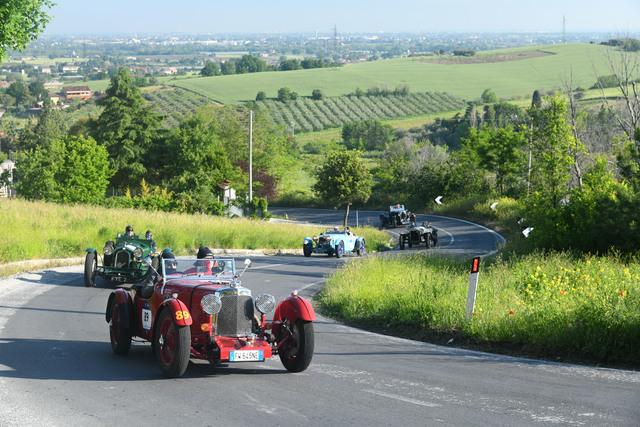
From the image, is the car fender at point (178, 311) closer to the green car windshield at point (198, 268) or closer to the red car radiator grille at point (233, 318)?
the red car radiator grille at point (233, 318)

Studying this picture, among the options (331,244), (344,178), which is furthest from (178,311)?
(344,178)

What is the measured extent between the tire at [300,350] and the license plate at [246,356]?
0.52 meters

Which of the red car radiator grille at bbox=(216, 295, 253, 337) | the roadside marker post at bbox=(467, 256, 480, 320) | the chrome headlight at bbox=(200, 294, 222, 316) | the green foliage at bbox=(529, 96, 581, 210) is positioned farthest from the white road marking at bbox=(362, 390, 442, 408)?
the green foliage at bbox=(529, 96, 581, 210)

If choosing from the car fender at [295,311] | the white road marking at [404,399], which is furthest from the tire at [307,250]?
the white road marking at [404,399]

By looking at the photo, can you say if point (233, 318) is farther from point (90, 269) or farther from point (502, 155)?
point (502, 155)

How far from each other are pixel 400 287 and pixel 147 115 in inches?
2422

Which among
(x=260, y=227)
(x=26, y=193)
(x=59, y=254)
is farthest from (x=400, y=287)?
(x=26, y=193)

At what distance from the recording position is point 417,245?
172 ft

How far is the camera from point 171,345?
40.5 ft

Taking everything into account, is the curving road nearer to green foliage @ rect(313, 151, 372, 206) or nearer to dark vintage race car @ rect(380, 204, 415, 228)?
dark vintage race car @ rect(380, 204, 415, 228)

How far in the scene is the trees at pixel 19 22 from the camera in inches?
1248

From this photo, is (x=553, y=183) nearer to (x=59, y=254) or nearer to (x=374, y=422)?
(x=59, y=254)

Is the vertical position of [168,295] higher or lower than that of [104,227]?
higher

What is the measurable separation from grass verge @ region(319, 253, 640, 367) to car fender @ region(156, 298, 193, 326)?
5010 millimetres
